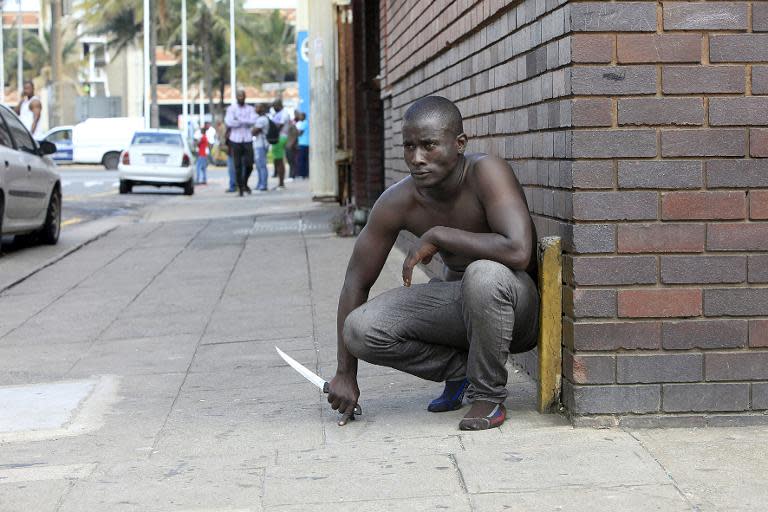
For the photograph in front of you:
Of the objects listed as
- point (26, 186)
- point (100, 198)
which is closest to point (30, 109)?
point (100, 198)

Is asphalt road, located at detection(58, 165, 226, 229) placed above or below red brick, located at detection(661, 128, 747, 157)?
below

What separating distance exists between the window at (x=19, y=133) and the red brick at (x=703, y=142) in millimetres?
10257

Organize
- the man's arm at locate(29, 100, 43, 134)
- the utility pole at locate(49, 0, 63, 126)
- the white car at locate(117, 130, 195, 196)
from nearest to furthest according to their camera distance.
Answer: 1. the man's arm at locate(29, 100, 43, 134)
2. the white car at locate(117, 130, 195, 196)
3. the utility pole at locate(49, 0, 63, 126)

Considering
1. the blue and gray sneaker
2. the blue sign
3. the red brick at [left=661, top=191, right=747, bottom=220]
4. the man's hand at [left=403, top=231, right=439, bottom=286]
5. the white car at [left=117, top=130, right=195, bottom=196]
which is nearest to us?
the man's hand at [left=403, top=231, right=439, bottom=286]

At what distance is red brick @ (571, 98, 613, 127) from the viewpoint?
477cm

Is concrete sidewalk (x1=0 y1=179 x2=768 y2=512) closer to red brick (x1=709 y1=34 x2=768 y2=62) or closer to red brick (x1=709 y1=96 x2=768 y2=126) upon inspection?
red brick (x1=709 y1=96 x2=768 y2=126)

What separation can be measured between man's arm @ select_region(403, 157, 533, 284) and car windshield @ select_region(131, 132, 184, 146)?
910 inches

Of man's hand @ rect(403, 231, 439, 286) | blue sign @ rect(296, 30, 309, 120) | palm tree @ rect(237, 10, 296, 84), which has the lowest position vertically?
man's hand @ rect(403, 231, 439, 286)

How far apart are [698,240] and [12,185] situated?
9556 millimetres

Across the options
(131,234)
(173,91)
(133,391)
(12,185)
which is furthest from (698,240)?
(173,91)

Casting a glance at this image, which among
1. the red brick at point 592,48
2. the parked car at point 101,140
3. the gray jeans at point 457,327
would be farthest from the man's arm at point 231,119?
the parked car at point 101,140

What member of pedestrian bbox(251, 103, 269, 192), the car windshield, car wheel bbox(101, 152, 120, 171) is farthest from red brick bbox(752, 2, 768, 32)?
car wheel bbox(101, 152, 120, 171)

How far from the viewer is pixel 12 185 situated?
513 inches

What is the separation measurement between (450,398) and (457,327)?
1.30 ft
